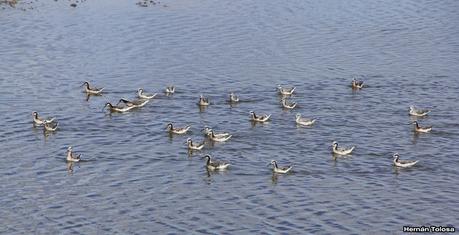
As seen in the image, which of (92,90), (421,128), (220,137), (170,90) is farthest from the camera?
(92,90)

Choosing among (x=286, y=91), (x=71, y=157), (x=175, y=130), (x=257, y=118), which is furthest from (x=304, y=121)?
(x=71, y=157)

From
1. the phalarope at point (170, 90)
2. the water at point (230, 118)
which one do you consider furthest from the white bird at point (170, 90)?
the water at point (230, 118)

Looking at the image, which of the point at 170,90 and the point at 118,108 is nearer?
the point at 118,108

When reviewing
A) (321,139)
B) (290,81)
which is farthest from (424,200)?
(290,81)

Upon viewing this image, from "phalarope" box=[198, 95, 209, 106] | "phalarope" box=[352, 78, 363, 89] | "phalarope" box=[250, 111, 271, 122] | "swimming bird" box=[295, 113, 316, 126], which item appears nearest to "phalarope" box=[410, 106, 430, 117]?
"swimming bird" box=[295, 113, 316, 126]

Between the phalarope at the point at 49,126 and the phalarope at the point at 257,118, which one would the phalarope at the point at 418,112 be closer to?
the phalarope at the point at 257,118

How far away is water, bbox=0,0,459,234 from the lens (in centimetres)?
4153

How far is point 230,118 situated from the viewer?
57531mm

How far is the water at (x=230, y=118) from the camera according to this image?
41.5m

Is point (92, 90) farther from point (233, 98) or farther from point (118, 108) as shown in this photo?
point (233, 98)

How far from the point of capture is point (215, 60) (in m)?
73.7

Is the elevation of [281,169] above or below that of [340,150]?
below

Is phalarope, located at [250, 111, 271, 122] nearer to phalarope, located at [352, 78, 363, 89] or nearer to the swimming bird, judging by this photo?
the swimming bird

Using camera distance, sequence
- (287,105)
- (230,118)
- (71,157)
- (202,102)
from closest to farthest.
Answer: (71,157), (230,118), (287,105), (202,102)
